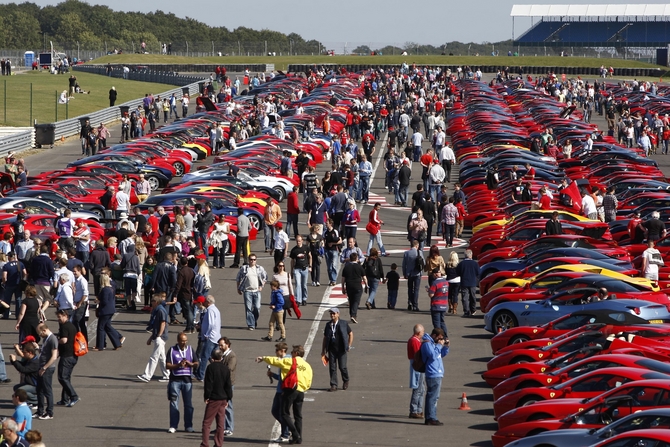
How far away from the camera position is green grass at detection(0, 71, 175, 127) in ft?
203

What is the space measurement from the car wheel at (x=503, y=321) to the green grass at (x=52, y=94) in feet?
142

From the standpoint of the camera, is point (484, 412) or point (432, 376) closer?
point (432, 376)

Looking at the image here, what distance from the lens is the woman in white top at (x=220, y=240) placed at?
25.3 metres

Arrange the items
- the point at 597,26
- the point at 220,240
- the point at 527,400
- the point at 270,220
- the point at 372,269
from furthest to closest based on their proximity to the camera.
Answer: the point at 597,26 → the point at 270,220 → the point at 220,240 → the point at 372,269 → the point at 527,400

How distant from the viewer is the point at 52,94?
2869 inches

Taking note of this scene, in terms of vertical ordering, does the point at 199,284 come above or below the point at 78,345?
above

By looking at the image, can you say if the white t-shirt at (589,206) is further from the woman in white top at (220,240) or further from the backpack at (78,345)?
the backpack at (78,345)

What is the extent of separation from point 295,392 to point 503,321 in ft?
20.0

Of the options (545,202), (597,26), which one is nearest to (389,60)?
(597,26)

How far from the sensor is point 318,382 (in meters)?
17.1

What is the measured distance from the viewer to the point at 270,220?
26484 mm

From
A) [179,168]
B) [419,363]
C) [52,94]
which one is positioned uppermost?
[52,94]

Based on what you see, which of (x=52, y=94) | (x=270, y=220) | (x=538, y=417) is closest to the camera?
(x=538, y=417)

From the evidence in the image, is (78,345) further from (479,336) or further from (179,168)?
(179,168)
